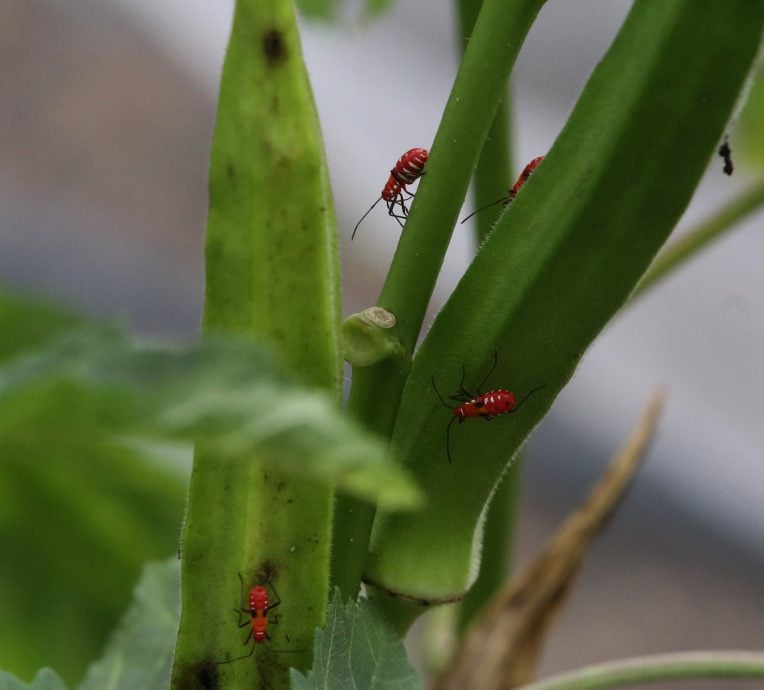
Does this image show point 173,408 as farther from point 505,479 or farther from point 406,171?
point 505,479

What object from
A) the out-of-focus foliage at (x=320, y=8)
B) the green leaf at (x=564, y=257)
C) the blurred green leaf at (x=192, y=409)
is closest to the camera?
the blurred green leaf at (x=192, y=409)

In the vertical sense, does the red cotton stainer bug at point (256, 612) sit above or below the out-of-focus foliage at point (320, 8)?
below

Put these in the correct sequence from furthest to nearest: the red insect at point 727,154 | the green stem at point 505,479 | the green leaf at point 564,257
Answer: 1. the green stem at point 505,479
2. the red insect at point 727,154
3. the green leaf at point 564,257

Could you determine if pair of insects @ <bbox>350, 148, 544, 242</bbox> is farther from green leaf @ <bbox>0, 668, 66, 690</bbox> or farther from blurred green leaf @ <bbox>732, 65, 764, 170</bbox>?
blurred green leaf @ <bbox>732, 65, 764, 170</bbox>

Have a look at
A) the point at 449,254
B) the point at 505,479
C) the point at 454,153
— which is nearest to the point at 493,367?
the point at 454,153

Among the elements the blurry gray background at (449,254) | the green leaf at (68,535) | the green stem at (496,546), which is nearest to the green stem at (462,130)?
the green stem at (496,546)

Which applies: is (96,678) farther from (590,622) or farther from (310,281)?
(590,622)

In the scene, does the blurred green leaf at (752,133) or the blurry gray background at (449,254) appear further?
the blurry gray background at (449,254)

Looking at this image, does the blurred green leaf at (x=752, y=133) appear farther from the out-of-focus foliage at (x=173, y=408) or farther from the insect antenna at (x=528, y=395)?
the out-of-focus foliage at (x=173, y=408)
